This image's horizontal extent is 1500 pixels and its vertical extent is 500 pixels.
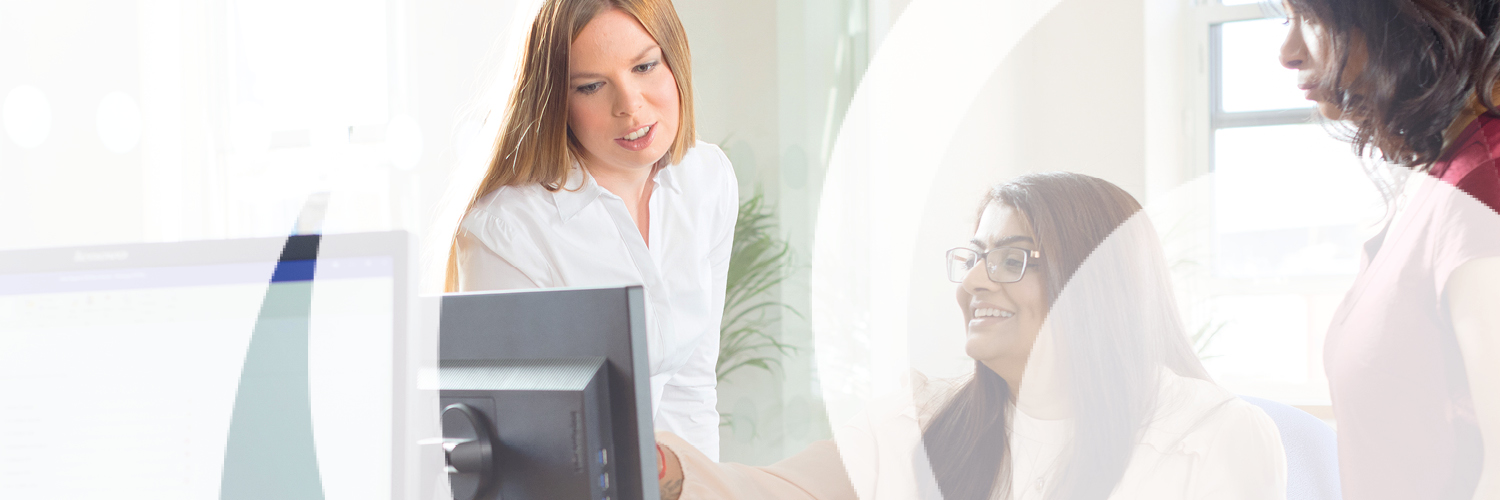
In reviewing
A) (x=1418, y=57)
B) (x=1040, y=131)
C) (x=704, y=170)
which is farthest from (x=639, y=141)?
(x=1418, y=57)

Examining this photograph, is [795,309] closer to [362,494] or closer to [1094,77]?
[1094,77]

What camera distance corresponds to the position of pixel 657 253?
1744mm

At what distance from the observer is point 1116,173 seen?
1958 mm

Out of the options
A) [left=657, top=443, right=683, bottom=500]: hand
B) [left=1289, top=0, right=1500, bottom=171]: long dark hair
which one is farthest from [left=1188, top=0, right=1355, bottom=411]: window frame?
[left=657, top=443, right=683, bottom=500]: hand

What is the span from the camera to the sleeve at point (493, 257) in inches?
60.5

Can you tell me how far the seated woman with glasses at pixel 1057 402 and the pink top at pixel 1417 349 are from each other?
0.34 feet

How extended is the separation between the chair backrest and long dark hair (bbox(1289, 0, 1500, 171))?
0.41 meters

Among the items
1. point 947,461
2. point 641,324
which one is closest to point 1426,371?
point 947,461

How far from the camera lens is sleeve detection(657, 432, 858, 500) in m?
1.11

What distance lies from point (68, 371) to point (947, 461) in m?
1.10

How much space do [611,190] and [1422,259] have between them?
1190 millimetres
